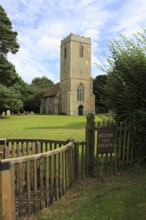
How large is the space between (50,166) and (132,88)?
11.2ft

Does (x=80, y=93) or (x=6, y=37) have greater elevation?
(x=6, y=37)

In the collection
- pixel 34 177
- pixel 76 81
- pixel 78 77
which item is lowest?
pixel 34 177

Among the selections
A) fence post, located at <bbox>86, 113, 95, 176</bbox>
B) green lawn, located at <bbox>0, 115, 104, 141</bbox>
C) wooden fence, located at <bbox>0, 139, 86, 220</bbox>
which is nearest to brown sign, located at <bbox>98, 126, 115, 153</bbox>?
fence post, located at <bbox>86, 113, 95, 176</bbox>

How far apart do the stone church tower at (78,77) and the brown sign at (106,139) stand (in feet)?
181

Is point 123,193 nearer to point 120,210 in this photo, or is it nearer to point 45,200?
point 120,210

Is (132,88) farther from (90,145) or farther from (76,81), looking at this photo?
(76,81)

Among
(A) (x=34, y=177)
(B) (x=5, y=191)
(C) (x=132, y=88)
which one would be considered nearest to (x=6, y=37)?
(C) (x=132, y=88)

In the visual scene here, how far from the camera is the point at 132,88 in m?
7.16

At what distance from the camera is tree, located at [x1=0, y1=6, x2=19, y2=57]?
113 feet

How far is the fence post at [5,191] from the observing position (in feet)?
11.0

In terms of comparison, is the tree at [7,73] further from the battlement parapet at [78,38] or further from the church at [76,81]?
the battlement parapet at [78,38]

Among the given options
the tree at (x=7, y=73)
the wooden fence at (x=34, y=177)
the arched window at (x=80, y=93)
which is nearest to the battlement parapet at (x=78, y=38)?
the arched window at (x=80, y=93)

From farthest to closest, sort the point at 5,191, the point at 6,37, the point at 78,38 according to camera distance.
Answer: the point at 78,38, the point at 6,37, the point at 5,191

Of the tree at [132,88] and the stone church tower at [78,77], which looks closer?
the tree at [132,88]
